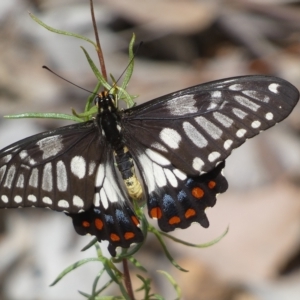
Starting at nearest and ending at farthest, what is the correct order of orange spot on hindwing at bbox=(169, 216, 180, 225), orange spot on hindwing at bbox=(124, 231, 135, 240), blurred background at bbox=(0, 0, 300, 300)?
1. orange spot on hindwing at bbox=(124, 231, 135, 240)
2. orange spot on hindwing at bbox=(169, 216, 180, 225)
3. blurred background at bbox=(0, 0, 300, 300)

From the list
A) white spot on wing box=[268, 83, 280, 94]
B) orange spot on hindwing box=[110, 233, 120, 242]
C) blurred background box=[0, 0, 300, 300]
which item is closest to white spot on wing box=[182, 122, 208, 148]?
white spot on wing box=[268, 83, 280, 94]

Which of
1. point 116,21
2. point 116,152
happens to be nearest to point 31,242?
point 116,21

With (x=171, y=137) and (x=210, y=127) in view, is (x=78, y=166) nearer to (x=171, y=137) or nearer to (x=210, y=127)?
(x=171, y=137)

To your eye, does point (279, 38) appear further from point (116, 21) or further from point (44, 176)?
point (44, 176)

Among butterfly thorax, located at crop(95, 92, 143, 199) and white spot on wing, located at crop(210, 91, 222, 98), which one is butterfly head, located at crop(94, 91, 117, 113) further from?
white spot on wing, located at crop(210, 91, 222, 98)

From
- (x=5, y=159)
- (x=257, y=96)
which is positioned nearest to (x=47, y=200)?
(x=5, y=159)

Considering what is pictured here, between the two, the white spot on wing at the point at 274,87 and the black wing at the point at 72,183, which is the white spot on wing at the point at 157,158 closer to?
the black wing at the point at 72,183
